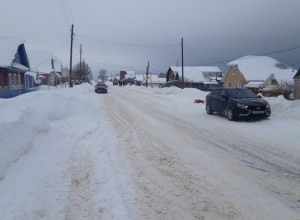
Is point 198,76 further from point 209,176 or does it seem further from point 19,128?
point 209,176

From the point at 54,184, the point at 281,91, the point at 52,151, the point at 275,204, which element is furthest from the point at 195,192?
the point at 281,91

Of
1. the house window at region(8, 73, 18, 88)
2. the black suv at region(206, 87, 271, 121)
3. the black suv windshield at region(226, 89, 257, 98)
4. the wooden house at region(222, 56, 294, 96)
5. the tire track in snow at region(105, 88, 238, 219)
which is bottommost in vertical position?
the tire track in snow at region(105, 88, 238, 219)

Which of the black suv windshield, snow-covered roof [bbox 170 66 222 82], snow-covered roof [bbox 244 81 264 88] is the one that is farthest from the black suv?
snow-covered roof [bbox 170 66 222 82]

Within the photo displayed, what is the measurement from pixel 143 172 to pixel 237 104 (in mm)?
8498

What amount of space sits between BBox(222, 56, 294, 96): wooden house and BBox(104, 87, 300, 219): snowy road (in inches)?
1645

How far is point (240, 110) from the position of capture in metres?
12.8

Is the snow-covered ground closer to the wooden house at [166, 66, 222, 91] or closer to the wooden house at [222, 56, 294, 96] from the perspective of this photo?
the wooden house at [222, 56, 294, 96]

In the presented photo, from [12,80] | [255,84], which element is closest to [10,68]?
[12,80]

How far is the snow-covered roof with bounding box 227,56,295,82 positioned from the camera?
5085cm

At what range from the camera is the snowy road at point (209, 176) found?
4184 millimetres

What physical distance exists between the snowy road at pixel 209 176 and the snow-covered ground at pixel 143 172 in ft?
0.05

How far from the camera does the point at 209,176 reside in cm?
559

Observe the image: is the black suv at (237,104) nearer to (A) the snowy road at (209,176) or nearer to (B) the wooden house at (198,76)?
(A) the snowy road at (209,176)

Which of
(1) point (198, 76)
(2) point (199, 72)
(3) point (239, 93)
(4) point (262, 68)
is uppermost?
(2) point (199, 72)
